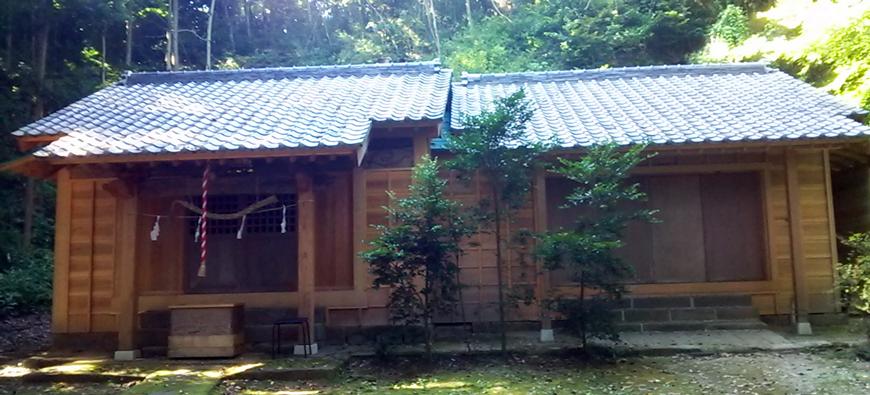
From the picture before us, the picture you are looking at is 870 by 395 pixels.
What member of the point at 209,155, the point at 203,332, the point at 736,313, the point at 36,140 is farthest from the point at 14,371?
the point at 736,313

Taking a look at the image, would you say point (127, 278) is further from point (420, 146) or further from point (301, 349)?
point (420, 146)

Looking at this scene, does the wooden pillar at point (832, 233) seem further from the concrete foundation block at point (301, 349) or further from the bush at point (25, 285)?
the bush at point (25, 285)

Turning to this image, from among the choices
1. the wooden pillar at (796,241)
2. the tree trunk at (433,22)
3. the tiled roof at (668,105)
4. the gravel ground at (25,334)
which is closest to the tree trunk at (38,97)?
the gravel ground at (25,334)

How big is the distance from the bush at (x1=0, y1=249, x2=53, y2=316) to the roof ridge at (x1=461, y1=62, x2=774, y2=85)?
10.7m

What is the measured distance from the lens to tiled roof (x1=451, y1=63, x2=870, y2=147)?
8.67 metres

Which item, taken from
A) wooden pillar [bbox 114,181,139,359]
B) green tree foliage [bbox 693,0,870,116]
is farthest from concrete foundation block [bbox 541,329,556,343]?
green tree foliage [bbox 693,0,870,116]

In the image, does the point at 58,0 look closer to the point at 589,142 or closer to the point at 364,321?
the point at 364,321

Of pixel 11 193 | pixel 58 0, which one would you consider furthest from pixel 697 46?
pixel 11 193

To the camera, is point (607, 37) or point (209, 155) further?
point (607, 37)

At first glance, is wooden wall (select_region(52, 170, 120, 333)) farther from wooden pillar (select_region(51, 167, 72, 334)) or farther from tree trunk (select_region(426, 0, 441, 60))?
tree trunk (select_region(426, 0, 441, 60))

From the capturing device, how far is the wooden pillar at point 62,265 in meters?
8.91

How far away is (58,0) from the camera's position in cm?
1458

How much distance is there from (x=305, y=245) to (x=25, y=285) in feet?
30.4

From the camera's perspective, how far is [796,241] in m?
8.86
